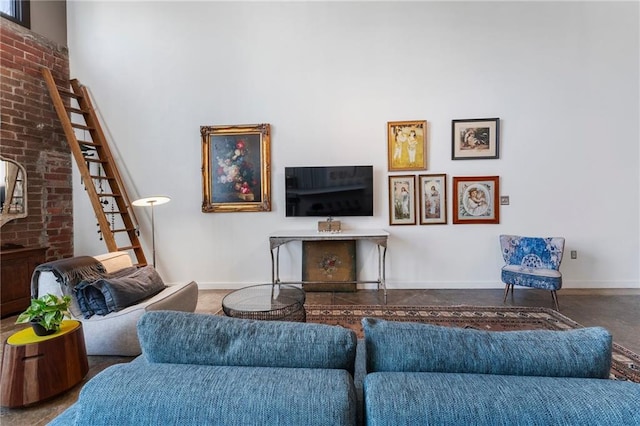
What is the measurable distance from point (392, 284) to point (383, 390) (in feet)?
11.4

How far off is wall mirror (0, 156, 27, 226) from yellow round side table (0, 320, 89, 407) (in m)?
2.54

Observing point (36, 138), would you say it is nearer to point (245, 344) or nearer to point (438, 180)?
point (245, 344)

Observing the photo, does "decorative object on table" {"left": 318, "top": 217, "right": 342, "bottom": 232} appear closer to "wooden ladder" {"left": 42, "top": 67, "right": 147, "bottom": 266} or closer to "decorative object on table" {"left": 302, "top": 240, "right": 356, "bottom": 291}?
"decorative object on table" {"left": 302, "top": 240, "right": 356, "bottom": 291}

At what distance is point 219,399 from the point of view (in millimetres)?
779

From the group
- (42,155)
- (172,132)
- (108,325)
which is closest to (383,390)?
(108,325)

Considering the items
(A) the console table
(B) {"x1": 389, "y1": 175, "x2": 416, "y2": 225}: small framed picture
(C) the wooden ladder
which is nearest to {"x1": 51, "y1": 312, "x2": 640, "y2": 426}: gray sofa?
(A) the console table

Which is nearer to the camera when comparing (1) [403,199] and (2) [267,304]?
(2) [267,304]

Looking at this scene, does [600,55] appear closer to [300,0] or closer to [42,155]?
[300,0]

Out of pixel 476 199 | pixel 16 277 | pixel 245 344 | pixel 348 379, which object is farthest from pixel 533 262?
pixel 16 277

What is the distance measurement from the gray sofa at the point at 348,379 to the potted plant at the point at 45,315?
4.00ft

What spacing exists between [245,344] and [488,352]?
78 centimetres

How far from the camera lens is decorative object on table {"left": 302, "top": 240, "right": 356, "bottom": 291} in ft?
13.1

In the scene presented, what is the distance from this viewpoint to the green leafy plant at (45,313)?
179 cm

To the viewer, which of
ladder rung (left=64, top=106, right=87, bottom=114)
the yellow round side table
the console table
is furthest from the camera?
ladder rung (left=64, top=106, right=87, bottom=114)
